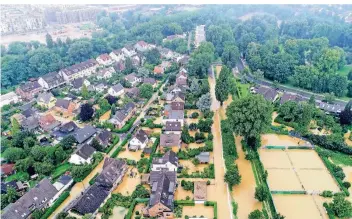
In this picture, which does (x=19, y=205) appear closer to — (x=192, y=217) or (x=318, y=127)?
(x=192, y=217)

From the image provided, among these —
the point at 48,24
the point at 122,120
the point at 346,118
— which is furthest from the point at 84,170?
the point at 48,24

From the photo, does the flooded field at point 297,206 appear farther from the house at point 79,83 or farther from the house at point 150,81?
the house at point 79,83

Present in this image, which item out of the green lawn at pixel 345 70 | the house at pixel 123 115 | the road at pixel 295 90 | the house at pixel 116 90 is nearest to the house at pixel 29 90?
the house at pixel 116 90

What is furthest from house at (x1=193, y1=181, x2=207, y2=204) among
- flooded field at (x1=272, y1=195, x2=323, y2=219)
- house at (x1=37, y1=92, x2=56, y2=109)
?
house at (x1=37, y1=92, x2=56, y2=109)

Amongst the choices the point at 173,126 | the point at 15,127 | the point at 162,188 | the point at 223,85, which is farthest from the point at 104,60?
the point at 162,188

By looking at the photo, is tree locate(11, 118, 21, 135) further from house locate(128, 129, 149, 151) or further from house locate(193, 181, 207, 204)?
house locate(193, 181, 207, 204)
